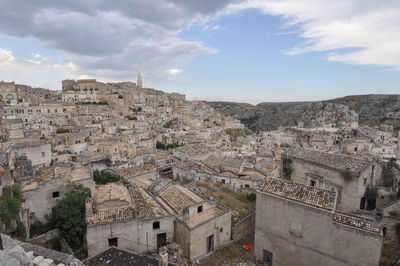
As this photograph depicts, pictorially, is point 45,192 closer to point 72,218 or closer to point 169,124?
point 72,218

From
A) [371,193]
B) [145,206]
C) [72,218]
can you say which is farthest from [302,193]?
[72,218]

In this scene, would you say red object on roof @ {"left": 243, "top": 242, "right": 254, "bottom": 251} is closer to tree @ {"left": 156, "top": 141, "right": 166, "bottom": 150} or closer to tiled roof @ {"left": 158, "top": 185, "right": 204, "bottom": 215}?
tiled roof @ {"left": 158, "top": 185, "right": 204, "bottom": 215}

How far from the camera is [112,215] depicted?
1388 centimetres

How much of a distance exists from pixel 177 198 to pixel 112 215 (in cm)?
510

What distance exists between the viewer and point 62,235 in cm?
1430

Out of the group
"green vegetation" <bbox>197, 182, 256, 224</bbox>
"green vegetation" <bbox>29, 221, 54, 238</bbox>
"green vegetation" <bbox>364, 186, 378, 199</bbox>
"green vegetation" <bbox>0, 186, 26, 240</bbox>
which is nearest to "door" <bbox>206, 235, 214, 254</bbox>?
"green vegetation" <bbox>197, 182, 256, 224</bbox>

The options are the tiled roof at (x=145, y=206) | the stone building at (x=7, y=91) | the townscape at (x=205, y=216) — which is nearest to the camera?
the townscape at (x=205, y=216)

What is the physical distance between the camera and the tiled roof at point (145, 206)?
1457 centimetres

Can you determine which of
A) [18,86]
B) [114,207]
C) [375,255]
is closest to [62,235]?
[114,207]

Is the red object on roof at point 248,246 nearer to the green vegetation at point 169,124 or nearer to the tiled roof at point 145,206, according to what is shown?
the tiled roof at point 145,206

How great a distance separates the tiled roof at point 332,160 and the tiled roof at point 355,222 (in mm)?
4898

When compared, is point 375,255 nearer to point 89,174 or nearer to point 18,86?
point 89,174

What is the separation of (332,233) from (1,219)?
53.4 ft

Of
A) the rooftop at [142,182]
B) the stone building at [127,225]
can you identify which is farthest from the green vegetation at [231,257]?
the rooftop at [142,182]
